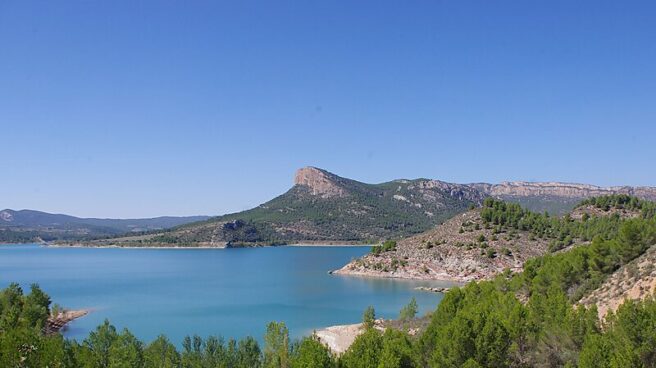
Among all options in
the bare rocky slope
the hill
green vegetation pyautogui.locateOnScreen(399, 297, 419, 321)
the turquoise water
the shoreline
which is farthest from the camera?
the bare rocky slope

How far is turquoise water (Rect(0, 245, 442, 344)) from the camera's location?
58.8m

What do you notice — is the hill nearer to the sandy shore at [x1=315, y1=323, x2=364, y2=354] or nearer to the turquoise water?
the turquoise water

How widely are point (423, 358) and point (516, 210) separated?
3439 inches

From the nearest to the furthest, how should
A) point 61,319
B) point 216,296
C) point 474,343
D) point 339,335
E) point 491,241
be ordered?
point 474,343 → point 339,335 → point 61,319 → point 216,296 → point 491,241

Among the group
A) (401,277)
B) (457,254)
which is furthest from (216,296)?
(457,254)

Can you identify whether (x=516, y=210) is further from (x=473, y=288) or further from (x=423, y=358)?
(x=423, y=358)

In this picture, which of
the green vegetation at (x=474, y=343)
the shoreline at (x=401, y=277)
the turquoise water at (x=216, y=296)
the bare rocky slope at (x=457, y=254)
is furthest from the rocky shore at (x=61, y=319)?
the bare rocky slope at (x=457, y=254)

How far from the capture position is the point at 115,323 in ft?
195

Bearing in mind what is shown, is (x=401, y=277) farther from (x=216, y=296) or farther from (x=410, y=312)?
(x=410, y=312)

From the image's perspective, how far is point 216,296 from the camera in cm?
8200

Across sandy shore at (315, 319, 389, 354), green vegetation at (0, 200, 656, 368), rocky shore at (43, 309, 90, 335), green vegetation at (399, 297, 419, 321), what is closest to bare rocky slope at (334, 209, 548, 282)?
green vegetation at (399, 297, 419, 321)

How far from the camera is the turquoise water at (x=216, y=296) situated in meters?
58.8

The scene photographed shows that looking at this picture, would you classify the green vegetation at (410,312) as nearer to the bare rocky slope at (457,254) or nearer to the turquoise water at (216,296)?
the turquoise water at (216,296)

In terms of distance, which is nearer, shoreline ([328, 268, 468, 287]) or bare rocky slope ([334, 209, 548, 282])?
shoreline ([328, 268, 468, 287])
